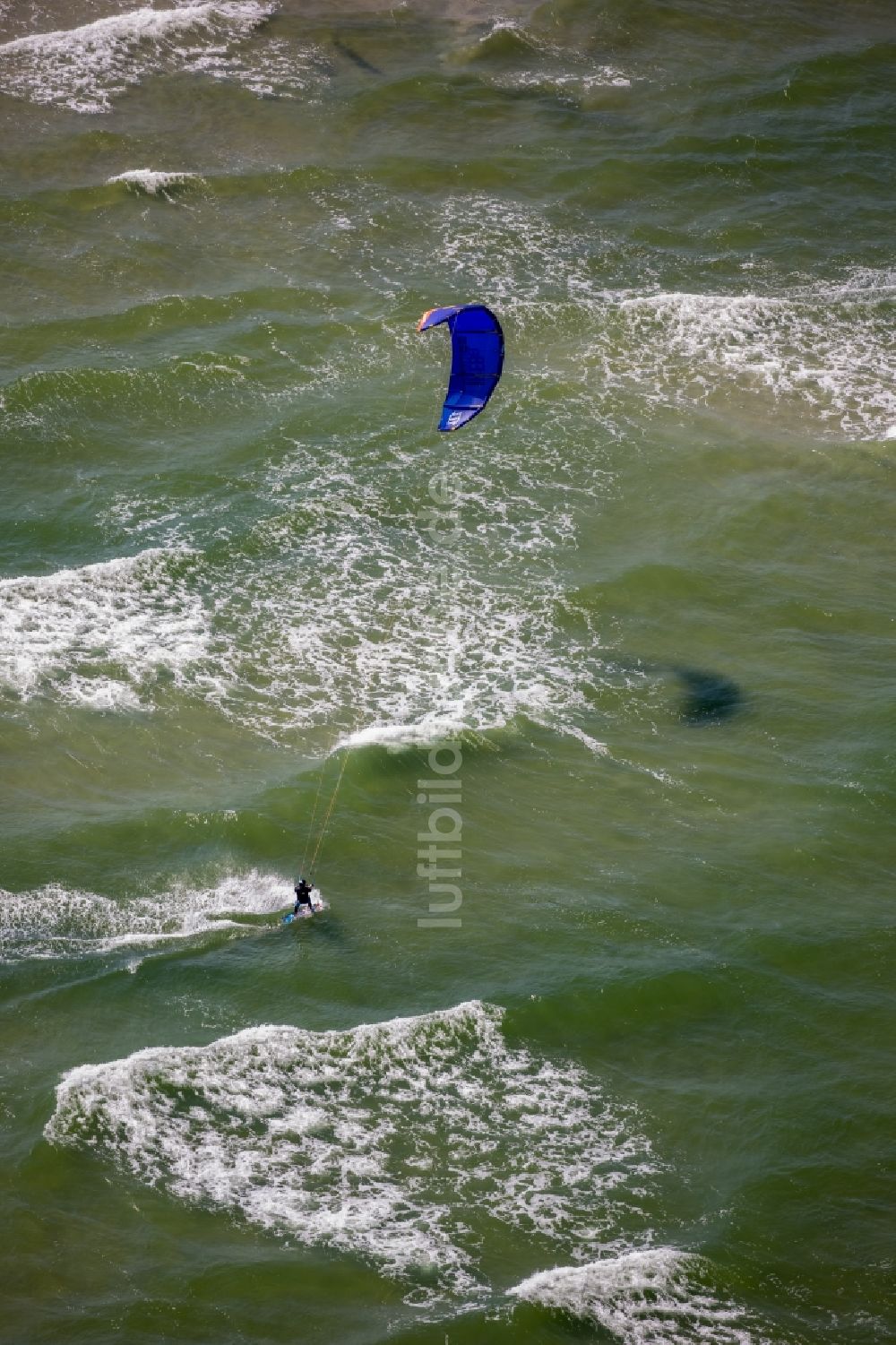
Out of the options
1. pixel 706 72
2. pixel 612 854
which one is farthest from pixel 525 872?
pixel 706 72

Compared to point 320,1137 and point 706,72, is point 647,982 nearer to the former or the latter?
point 320,1137

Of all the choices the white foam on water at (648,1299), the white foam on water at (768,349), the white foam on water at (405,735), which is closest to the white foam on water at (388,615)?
the white foam on water at (405,735)

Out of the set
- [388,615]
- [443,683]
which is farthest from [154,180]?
[443,683]

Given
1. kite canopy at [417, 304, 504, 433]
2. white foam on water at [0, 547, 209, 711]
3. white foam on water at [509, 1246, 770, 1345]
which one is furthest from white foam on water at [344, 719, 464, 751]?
white foam on water at [509, 1246, 770, 1345]

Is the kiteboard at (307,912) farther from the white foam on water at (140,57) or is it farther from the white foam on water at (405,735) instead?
the white foam on water at (140,57)

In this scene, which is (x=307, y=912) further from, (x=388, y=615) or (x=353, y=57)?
(x=353, y=57)

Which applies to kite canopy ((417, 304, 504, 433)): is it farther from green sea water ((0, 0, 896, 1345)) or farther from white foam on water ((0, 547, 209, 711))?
white foam on water ((0, 547, 209, 711))

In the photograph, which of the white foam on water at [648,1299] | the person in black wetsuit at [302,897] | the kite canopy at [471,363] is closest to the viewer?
the white foam on water at [648,1299]

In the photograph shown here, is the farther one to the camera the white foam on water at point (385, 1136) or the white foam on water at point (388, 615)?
the white foam on water at point (388, 615)
